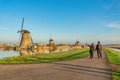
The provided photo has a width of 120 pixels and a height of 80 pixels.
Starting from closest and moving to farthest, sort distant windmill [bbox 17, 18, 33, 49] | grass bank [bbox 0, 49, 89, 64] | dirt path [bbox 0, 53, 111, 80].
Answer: dirt path [bbox 0, 53, 111, 80]
grass bank [bbox 0, 49, 89, 64]
distant windmill [bbox 17, 18, 33, 49]

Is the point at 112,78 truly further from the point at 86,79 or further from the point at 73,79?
the point at 73,79

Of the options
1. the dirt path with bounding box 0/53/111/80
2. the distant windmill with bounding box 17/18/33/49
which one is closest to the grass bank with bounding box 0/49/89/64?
the dirt path with bounding box 0/53/111/80

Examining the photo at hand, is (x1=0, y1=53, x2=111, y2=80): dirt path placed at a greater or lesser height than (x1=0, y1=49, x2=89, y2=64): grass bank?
lesser

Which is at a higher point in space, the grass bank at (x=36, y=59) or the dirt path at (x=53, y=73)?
the grass bank at (x=36, y=59)

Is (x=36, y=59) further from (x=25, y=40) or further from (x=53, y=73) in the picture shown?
(x=25, y=40)

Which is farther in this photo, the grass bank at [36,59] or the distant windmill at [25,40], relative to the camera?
the distant windmill at [25,40]

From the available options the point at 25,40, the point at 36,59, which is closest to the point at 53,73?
the point at 36,59

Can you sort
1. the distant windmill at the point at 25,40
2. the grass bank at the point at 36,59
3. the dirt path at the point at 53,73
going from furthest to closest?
the distant windmill at the point at 25,40, the grass bank at the point at 36,59, the dirt path at the point at 53,73

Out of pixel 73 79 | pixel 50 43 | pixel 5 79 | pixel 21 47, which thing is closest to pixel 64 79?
pixel 73 79

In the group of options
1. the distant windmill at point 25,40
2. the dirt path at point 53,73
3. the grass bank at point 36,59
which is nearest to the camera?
the dirt path at point 53,73

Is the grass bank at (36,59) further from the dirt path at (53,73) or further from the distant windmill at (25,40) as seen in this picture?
the distant windmill at (25,40)

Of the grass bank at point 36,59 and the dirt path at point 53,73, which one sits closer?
the dirt path at point 53,73

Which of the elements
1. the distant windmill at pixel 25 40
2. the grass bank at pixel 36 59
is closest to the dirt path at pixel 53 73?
the grass bank at pixel 36 59

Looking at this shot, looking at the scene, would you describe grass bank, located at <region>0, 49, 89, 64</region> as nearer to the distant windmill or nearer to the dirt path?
the dirt path
